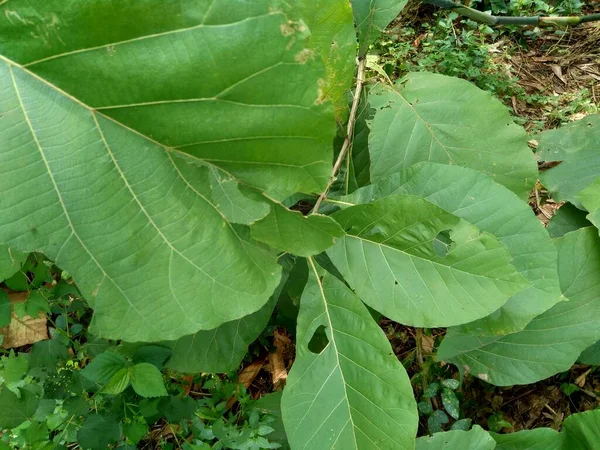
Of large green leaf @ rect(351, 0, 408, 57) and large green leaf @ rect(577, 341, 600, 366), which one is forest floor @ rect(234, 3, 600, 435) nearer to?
large green leaf @ rect(351, 0, 408, 57)

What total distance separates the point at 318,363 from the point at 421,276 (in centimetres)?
28

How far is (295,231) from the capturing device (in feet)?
3.13

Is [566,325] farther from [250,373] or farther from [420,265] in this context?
[250,373]

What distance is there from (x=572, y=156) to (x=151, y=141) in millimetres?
1448

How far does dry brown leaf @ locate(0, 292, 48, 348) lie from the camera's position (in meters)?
2.14

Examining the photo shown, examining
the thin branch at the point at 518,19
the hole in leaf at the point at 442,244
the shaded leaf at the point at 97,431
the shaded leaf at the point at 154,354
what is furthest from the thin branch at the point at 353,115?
the shaded leaf at the point at 97,431

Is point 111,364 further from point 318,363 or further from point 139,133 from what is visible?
point 139,133

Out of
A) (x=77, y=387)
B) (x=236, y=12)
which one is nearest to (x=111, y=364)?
(x=77, y=387)

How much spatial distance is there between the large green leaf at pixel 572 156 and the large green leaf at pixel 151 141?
1.14 m

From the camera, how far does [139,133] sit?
0.80 meters

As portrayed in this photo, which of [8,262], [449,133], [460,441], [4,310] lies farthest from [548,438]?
[4,310]

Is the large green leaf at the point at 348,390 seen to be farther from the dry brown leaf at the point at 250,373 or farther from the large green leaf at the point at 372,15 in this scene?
the dry brown leaf at the point at 250,373

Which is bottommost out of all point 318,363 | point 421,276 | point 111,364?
point 111,364

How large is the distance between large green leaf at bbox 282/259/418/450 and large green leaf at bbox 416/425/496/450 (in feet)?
1.18
